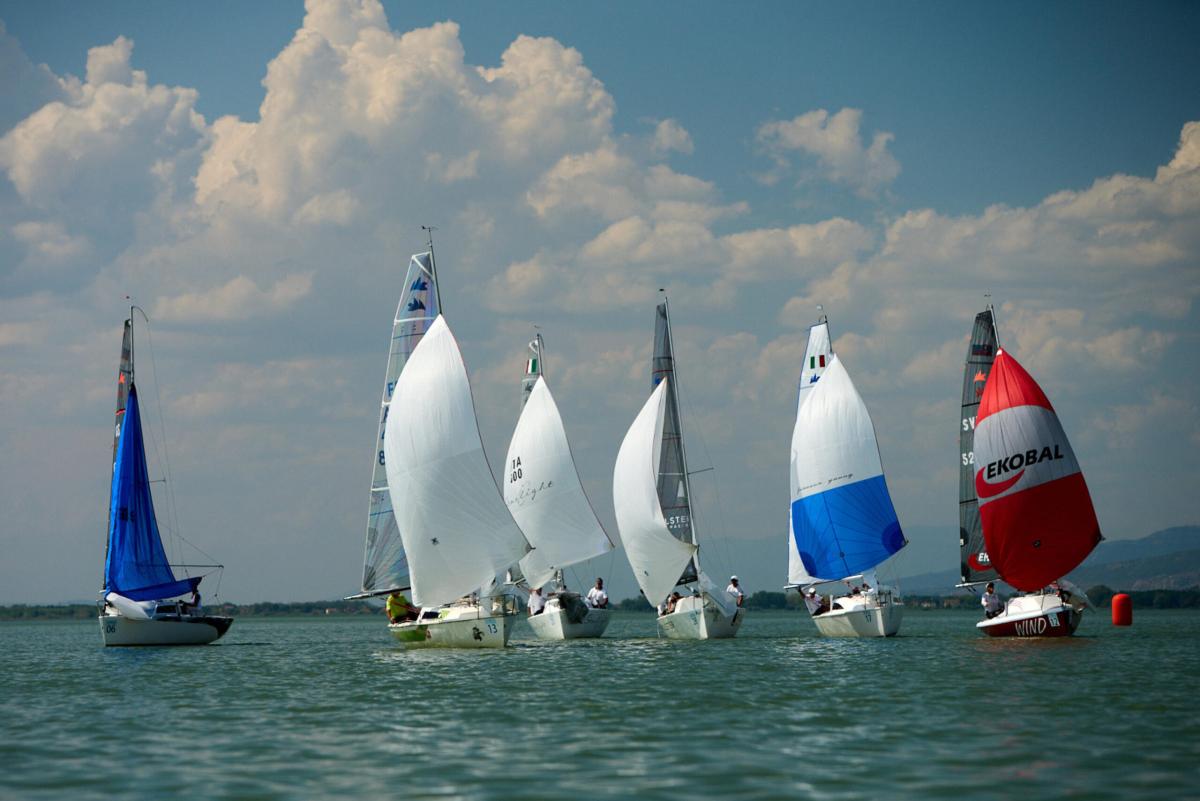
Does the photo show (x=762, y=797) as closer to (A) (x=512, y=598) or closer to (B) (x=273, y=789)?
(B) (x=273, y=789)

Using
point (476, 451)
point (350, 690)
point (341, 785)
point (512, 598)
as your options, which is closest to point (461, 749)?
point (341, 785)

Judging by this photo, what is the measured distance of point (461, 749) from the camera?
20094mm

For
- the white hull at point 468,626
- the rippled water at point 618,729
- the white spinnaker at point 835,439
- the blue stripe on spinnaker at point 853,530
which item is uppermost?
the white spinnaker at point 835,439

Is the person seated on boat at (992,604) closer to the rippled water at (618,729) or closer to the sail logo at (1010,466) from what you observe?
the sail logo at (1010,466)

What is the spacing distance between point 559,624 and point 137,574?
56.1 ft

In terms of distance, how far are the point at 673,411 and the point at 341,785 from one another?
38372mm

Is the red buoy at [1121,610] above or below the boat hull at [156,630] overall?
below

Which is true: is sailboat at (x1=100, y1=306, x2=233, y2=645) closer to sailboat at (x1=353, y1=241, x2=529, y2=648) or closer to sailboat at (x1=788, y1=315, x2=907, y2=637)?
sailboat at (x1=353, y1=241, x2=529, y2=648)

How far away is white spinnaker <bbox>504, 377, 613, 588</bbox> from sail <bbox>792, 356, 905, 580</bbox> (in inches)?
333

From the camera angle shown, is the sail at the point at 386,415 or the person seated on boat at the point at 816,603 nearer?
the sail at the point at 386,415

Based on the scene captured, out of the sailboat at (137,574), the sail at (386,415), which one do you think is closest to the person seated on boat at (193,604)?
the sailboat at (137,574)

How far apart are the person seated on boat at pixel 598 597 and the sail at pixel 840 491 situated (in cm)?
1030

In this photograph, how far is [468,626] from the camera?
4353 centimetres

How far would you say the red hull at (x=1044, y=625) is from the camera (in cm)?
4422
